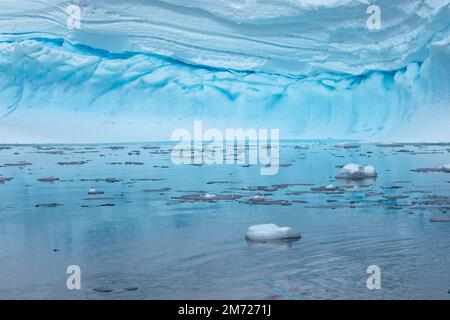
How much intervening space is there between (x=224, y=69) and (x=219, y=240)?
46.3ft

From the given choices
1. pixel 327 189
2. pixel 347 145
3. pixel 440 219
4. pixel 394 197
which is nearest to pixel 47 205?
pixel 327 189

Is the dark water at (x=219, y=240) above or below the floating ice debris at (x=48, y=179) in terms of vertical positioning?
below

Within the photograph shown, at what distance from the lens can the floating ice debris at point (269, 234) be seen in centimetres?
511

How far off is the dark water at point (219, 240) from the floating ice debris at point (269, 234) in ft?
0.26

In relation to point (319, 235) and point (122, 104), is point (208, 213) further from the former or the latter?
point (122, 104)

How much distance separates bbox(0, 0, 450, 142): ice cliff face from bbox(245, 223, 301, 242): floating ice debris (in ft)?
35.6

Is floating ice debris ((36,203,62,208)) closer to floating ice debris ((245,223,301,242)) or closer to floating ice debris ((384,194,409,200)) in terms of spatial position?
floating ice debris ((245,223,301,242))

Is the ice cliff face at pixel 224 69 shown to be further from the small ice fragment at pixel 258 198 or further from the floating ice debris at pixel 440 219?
the floating ice debris at pixel 440 219

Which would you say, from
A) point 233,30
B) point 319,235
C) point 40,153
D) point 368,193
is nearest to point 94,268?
point 319,235

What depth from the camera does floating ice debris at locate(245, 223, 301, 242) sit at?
511cm

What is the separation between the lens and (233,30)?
54.4ft

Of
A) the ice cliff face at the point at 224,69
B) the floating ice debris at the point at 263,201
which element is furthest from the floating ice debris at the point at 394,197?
the ice cliff face at the point at 224,69

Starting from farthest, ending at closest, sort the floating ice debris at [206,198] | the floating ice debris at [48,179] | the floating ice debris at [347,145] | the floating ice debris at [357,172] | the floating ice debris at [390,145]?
the floating ice debris at [390,145], the floating ice debris at [347,145], the floating ice debris at [48,179], the floating ice debris at [357,172], the floating ice debris at [206,198]

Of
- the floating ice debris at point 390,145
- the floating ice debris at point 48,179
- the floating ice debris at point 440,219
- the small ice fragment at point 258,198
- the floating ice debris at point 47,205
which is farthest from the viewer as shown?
the floating ice debris at point 390,145
